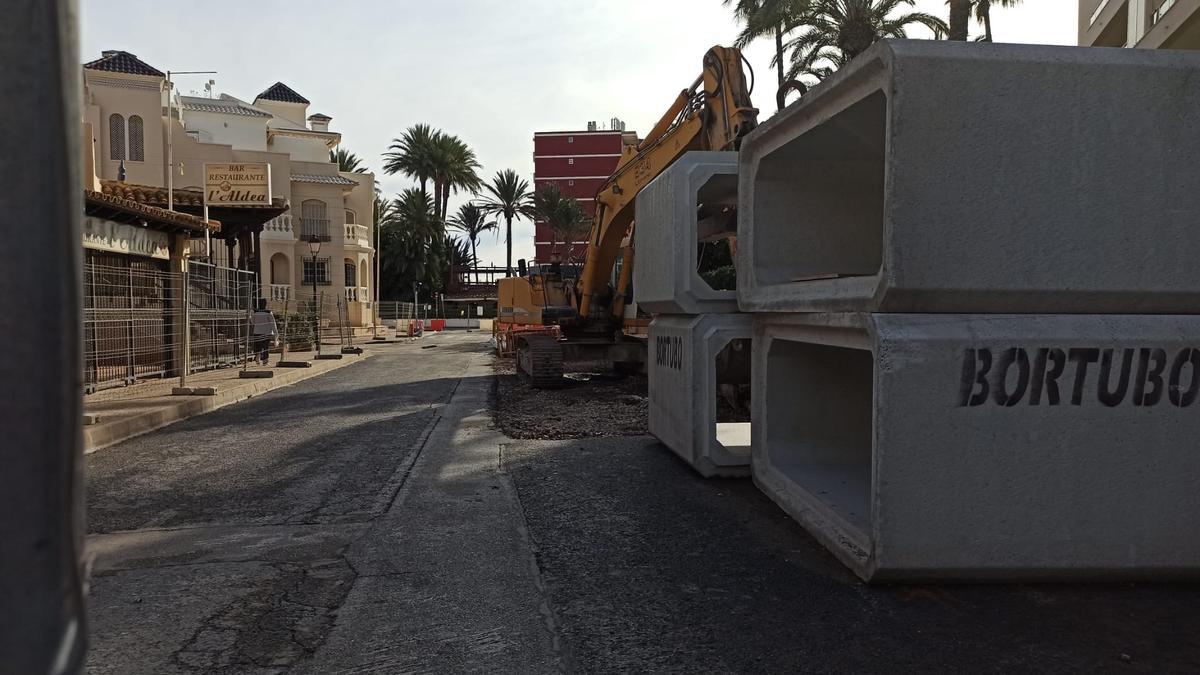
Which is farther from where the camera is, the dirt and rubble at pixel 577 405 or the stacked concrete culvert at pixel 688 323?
the dirt and rubble at pixel 577 405

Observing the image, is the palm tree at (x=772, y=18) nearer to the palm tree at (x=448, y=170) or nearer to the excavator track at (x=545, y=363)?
the excavator track at (x=545, y=363)

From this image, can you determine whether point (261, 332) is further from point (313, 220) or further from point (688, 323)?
Result: point (313, 220)

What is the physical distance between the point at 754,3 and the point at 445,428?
2315 cm

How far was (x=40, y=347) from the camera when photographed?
37.5 inches

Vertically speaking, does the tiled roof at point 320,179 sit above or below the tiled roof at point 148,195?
above

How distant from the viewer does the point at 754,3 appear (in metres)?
27.5

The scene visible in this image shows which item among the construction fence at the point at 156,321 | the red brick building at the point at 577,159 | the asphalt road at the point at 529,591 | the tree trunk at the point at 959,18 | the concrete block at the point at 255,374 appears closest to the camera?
the asphalt road at the point at 529,591

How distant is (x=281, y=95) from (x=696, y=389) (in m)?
51.0

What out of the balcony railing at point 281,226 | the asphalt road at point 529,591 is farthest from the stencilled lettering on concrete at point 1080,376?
the balcony railing at point 281,226

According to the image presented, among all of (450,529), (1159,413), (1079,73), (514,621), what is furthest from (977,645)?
(450,529)

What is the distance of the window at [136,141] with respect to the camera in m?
30.3

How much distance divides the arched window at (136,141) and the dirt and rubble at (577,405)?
21.7 metres

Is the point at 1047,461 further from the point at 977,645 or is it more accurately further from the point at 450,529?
the point at 450,529

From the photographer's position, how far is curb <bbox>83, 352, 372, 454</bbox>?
8414mm
